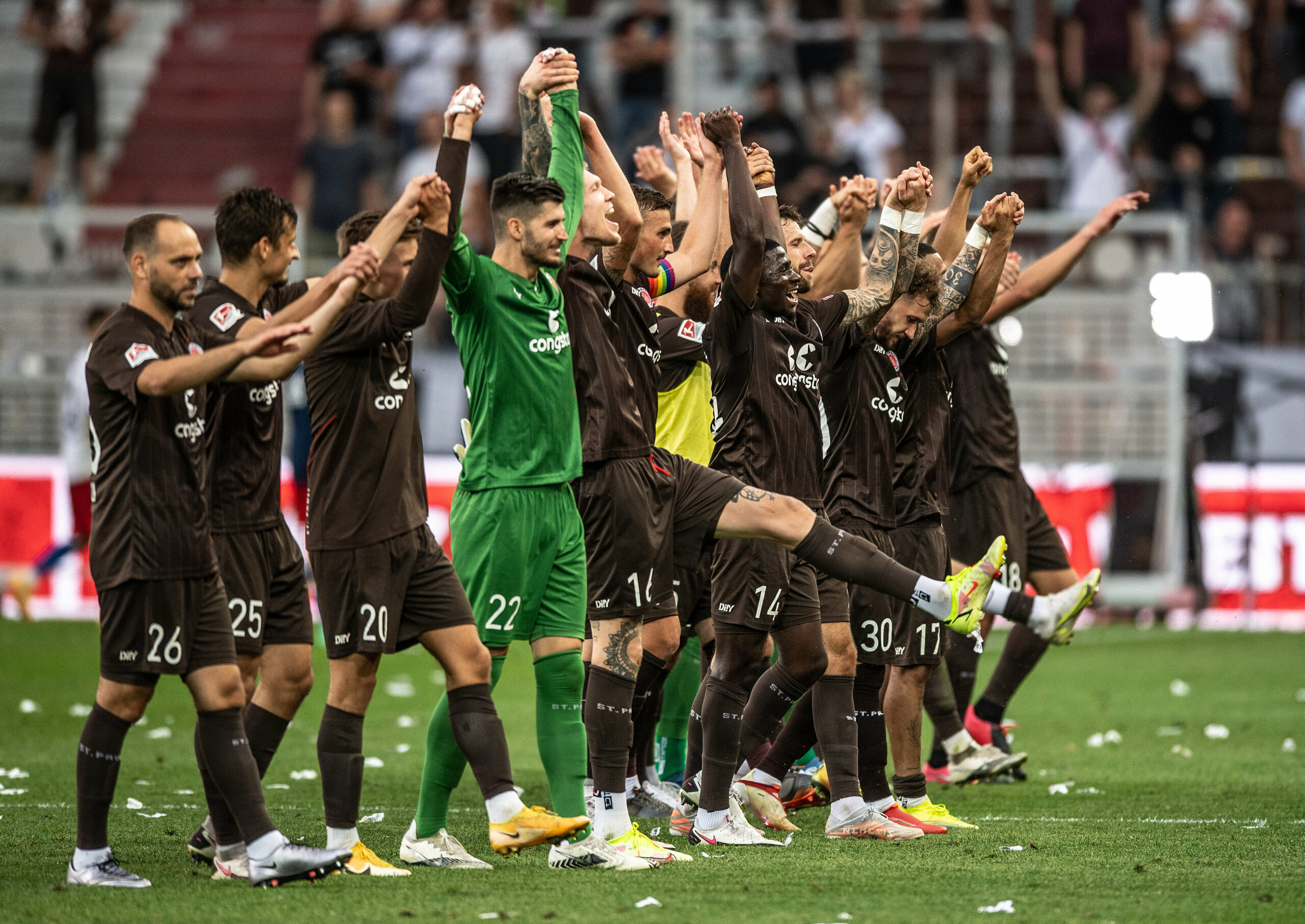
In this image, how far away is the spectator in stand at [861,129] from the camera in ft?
62.2

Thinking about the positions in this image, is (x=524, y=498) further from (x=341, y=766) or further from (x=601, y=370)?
(x=341, y=766)

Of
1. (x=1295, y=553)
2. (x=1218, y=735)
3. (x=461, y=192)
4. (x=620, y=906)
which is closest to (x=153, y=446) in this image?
(x=461, y=192)

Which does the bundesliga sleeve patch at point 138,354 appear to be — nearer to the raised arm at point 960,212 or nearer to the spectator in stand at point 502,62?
the raised arm at point 960,212

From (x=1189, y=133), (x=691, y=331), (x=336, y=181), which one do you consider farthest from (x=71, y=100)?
(x=691, y=331)

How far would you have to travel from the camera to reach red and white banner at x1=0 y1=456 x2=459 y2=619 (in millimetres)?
15898

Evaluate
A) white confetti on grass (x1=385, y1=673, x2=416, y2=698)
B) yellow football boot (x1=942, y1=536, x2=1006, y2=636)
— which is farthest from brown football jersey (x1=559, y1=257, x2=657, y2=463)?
white confetti on grass (x1=385, y1=673, x2=416, y2=698)

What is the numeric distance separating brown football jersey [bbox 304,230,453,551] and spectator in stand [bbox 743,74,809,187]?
1225cm

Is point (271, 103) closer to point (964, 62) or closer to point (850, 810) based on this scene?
point (964, 62)

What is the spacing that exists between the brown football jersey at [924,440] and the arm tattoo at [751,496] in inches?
46.5

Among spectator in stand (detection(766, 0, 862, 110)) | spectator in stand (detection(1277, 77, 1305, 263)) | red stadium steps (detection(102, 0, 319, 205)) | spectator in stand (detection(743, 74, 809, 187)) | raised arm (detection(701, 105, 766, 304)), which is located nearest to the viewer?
raised arm (detection(701, 105, 766, 304))

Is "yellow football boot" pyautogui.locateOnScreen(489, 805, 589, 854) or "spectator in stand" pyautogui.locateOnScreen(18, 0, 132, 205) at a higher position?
"spectator in stand" pyautogui.locateOnScreen(18, 0, 132, 205)

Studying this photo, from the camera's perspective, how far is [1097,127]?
19.0 m

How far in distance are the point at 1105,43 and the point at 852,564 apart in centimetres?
1552

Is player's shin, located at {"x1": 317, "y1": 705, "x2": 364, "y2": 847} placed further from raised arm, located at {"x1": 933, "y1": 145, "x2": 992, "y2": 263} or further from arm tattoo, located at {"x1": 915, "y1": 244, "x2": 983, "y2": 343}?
raised arm, located at {"x1": 933, "y1": 145, "x2": 992, "y2": 263}
